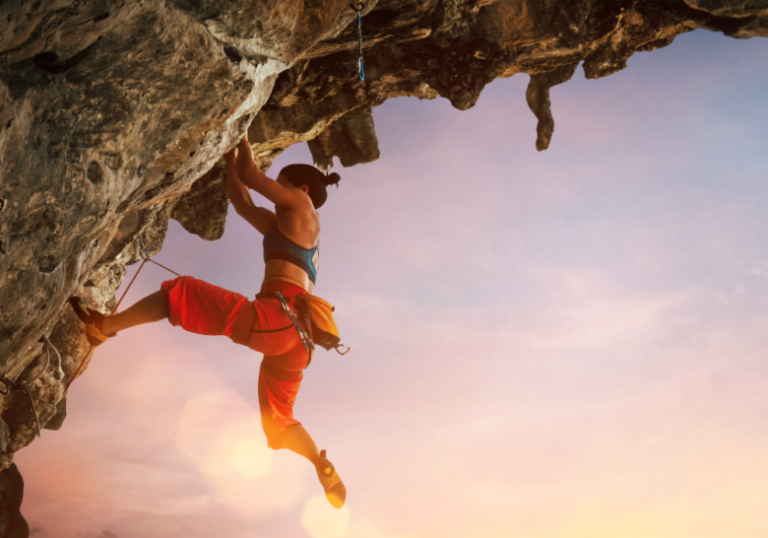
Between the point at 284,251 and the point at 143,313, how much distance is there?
164cm

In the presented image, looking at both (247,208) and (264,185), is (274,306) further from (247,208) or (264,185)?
(247,208)

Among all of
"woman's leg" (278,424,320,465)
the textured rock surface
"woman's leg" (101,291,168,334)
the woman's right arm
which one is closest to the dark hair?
the woman's right arm

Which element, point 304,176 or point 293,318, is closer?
point 293,318

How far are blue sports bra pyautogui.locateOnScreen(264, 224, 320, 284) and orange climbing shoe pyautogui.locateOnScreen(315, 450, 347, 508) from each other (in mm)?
2318

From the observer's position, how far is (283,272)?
5621 mm

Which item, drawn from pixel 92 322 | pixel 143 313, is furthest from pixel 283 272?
pixel 92 322

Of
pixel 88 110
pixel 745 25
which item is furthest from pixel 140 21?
pixel 745 25

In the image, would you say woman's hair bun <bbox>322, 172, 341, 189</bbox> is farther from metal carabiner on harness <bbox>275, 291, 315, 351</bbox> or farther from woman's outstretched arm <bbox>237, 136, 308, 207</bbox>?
metal carabiner on harness <bbox>275, 291, 315, 351</bbox>

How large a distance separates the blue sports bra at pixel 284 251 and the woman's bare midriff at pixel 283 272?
5cm

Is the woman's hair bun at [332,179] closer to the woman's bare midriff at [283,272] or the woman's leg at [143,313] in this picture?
the woman's bare midriff at [283,272]

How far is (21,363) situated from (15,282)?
132 centimetres

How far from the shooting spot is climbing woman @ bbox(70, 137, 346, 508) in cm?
506

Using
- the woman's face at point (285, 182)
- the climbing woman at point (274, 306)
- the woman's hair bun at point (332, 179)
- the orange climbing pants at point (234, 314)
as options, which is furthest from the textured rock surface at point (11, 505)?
the woman's hair bun at point (332, 179)

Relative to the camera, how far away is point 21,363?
4.39m
